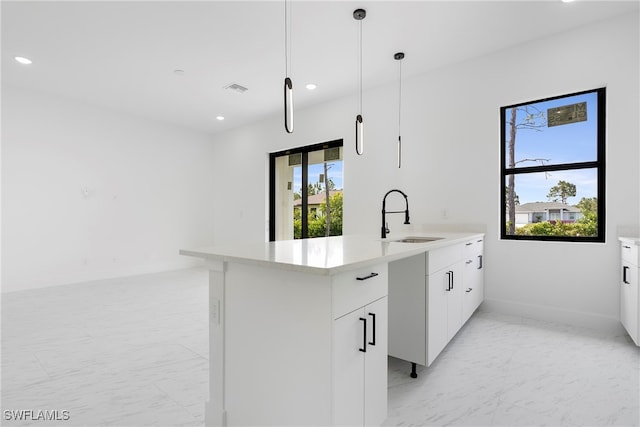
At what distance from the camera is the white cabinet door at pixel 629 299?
2.35 metres

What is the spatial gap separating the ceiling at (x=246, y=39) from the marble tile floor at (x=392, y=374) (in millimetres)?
2798

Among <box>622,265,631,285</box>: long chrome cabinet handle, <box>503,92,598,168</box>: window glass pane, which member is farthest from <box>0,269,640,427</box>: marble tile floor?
<box>503,92,598,168</box>: window glass pane

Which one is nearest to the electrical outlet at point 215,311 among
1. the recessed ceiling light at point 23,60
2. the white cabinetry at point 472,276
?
the white cabinetry at point 472,276

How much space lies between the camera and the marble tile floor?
167cm

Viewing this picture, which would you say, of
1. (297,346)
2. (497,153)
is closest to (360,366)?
(297,346)

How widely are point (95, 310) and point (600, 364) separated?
180 inches

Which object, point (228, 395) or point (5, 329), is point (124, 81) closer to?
point (5, 329)

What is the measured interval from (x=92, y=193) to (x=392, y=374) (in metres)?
5.34

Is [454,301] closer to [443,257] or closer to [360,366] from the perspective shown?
[443,257]

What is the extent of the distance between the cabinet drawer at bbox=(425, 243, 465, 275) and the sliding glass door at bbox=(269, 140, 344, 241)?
244 cm

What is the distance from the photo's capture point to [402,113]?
4.08m

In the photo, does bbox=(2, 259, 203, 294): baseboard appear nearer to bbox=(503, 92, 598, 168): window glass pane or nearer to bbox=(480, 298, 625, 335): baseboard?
bbox=(480, 298, 625, 335): baseboard

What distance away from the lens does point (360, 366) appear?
131 centimetres

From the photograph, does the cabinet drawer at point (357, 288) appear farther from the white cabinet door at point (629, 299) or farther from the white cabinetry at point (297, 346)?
the white cabinet door at point (629, 299)
